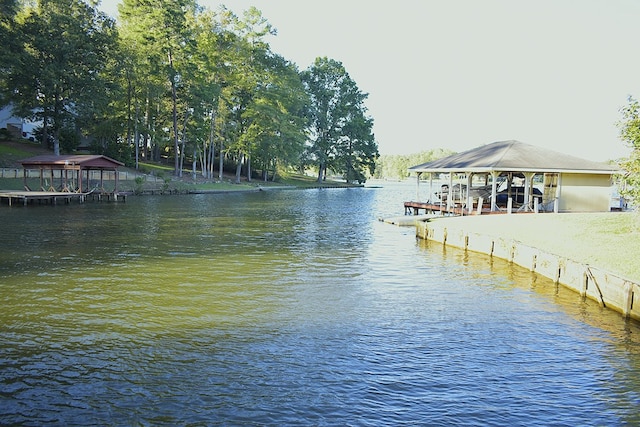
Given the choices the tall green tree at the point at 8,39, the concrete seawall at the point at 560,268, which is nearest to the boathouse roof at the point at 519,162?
the concrete seawall at the point at 560,268

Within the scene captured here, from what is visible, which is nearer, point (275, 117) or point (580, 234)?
point (580, 234)

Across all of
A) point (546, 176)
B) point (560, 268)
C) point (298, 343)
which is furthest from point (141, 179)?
point (298, 343)

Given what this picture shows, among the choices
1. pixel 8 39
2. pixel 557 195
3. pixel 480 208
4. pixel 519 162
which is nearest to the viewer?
pixel 519 162

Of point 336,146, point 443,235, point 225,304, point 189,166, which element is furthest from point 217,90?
point 225,304

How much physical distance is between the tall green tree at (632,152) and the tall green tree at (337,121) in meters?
73.4

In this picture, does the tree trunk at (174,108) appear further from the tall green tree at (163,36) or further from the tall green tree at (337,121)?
the tall green tree at (337,121)

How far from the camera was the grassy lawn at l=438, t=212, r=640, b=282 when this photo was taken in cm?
1355

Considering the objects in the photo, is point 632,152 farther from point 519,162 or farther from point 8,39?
point 8,39

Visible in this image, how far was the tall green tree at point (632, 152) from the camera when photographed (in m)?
15.6

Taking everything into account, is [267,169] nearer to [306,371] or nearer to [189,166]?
[189,166]

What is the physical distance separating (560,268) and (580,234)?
4347 millimetres

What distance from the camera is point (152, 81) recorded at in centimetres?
5728

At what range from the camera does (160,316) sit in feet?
34.4

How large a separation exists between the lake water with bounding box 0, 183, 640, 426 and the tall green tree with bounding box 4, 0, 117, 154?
119 ft
